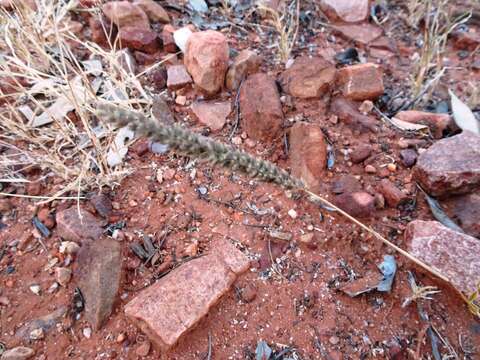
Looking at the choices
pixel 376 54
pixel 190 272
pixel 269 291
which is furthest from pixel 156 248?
pixel 376 54

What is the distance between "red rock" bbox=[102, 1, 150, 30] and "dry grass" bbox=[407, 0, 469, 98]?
1478 millimetres

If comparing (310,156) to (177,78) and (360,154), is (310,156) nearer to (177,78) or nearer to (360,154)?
(360,154)

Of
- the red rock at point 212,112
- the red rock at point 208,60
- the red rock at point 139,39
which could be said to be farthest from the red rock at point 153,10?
the red rock at point 212,112

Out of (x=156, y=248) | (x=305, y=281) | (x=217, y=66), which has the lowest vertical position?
(x=305, y=281)

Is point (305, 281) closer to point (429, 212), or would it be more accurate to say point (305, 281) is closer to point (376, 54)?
point (429, 212)

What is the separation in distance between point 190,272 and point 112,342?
13.3 inches

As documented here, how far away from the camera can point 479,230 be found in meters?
1.43

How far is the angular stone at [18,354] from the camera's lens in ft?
3.96

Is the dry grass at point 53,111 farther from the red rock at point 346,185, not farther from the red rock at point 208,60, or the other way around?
the red rock at point 346,185

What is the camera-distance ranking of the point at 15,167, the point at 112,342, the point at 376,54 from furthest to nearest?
the point at 376,54
the point at 15,167
the point at 112,342

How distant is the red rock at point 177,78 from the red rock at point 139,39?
0.72ft

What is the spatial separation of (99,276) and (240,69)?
1158 millimetres

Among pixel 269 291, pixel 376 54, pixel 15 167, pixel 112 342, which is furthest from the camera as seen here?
pixel 376 54

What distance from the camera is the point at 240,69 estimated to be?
187cm
